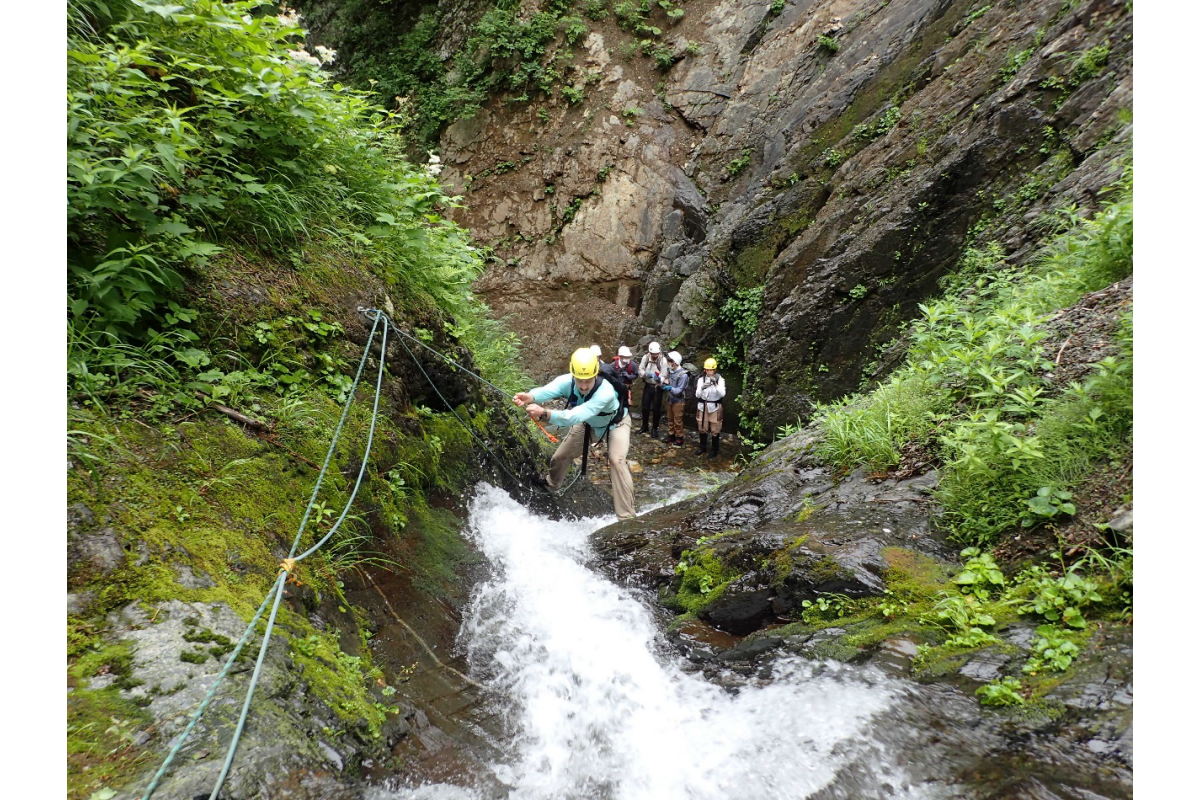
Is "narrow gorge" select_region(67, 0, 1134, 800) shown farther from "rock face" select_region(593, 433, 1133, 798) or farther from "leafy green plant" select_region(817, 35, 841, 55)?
"leafy green plant" select_region(817, 35, 841, 55)

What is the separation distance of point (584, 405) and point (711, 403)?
6.71 meters

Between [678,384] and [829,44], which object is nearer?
[678,384]

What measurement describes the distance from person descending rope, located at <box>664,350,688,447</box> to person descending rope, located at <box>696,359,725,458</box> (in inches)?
24.9

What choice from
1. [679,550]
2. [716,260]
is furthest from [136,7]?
[716,260]

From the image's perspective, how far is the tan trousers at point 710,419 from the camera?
12.3m

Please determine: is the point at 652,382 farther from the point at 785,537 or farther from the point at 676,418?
the point at 785,537

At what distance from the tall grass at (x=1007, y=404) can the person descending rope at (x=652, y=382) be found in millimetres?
7368

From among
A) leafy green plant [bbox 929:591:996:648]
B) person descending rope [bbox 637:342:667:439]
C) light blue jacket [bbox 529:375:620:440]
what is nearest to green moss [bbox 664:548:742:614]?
leafy green plant [bbox 929:591:996:648]

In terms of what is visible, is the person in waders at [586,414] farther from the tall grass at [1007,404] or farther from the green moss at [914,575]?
the green moss at [914,575]

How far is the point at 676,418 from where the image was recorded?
13.4m

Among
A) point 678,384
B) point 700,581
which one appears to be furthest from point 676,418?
point 700,581

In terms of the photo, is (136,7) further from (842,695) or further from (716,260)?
(716,260)

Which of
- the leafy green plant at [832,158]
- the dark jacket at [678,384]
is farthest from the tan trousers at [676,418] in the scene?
the leafy green plant at [832,158]

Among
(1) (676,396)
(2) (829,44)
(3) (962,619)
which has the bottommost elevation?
(3) (962,619)
